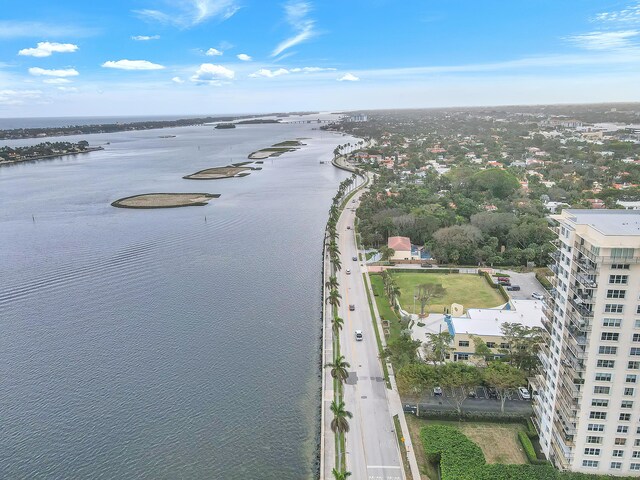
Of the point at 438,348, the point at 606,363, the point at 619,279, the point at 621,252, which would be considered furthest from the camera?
the point at 438,348

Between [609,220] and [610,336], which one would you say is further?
[609,220]

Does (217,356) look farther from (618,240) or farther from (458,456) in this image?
(618,240)

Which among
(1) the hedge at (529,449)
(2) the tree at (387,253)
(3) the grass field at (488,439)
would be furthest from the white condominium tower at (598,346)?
(2) the tree at (387,253)

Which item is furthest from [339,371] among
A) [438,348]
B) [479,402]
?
[479,402]

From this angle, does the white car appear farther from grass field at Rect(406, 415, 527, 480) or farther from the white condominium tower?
the white condominium tower

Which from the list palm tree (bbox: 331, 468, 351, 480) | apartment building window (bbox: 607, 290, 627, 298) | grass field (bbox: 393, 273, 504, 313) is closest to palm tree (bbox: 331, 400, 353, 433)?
palm tree (bbox: 331, 468, 351, 480)

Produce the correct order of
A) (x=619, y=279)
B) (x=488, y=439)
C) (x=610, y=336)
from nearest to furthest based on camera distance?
(x=619, y=279), (x=610, y=336), (x=488, y=439)

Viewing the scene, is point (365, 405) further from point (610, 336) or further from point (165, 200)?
point (165, 200)

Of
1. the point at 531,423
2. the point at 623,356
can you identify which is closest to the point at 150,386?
the point at 531,423
